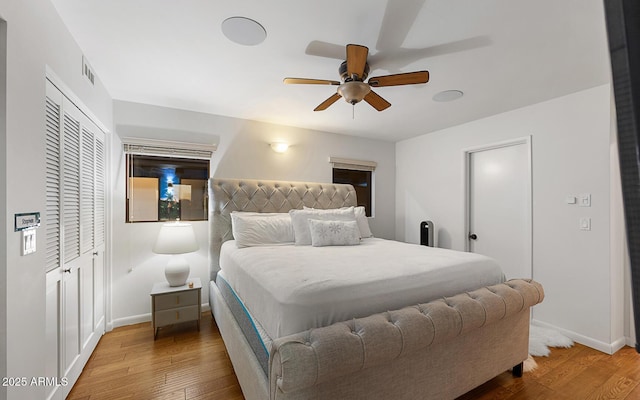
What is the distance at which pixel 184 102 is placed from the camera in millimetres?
3068

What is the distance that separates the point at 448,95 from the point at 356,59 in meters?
1.46

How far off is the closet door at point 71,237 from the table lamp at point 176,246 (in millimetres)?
530

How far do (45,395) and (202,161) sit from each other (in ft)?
7.98

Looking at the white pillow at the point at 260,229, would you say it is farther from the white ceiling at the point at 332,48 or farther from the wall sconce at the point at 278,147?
the white ceiling at the point at 332,48

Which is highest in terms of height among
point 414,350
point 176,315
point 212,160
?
point 212,160

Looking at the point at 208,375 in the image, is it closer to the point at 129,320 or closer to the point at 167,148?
the point at 129,320

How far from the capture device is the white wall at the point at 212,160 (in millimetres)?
3006

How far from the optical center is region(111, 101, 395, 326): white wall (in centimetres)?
301

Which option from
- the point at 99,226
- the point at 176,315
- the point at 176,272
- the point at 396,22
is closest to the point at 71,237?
the point at 99,226

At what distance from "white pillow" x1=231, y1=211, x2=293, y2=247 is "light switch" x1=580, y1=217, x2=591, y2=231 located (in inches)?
114

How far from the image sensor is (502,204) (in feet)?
→ 11.3

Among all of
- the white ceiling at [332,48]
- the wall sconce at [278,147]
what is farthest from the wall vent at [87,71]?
the wall sconce at [278,147]

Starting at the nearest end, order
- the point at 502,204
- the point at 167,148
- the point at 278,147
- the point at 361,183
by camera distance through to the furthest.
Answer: the point at 167,148, the point at 502,204, the point at 278,147, the point at 361,183

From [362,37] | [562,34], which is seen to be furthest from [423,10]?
[562,34]
